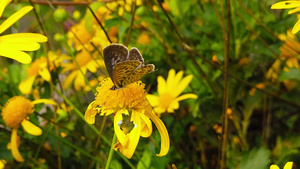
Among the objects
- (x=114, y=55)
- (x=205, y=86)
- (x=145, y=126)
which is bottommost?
(x=205, y=86)

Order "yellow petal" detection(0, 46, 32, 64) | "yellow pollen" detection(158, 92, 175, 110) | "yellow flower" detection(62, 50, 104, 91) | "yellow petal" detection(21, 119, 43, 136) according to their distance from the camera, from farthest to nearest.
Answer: "yellow flower" detection(62, 50, 104, 91)
"yellow pollen" detection(158, 92, 175, 110)
"yellow petal" detection(21, 119, 43, 136)
"yellow petal" detection(0, 46, 32, 64)

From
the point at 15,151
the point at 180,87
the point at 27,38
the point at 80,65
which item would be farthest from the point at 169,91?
the point at 27,38

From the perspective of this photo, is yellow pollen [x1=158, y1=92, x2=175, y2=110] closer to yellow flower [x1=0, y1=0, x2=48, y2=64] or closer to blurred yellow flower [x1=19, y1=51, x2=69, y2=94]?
blurred yellow flower [x1=19, y1=51, x2=69, y2=94]

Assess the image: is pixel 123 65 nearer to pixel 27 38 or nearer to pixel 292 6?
pixel 27 38

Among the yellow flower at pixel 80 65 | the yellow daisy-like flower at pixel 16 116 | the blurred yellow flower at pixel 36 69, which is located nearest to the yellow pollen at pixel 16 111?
the yellow daisy-like flower at pixel 16 116

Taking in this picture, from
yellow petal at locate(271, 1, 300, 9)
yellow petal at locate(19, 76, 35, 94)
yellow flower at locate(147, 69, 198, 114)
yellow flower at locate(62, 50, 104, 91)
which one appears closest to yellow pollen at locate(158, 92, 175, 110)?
yellow flower at locate(147, 69, 198, 114)

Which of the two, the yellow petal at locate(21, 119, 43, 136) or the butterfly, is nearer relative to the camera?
the butterfly
